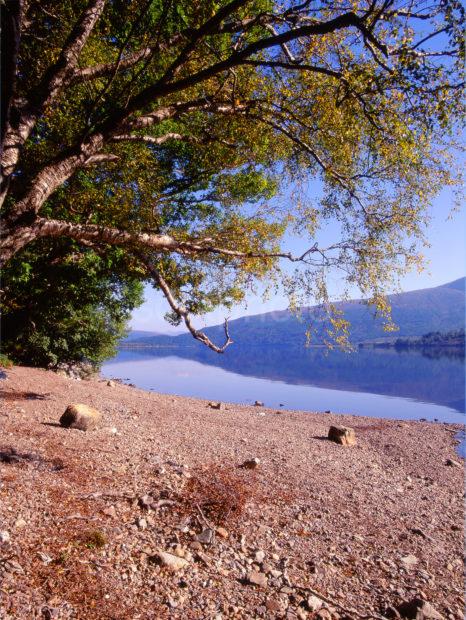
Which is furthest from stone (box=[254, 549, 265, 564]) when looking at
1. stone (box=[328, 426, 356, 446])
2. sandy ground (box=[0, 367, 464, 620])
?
stone (box=[328, 426, 356, 446])

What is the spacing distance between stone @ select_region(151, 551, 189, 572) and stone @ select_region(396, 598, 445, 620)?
9.76 feet

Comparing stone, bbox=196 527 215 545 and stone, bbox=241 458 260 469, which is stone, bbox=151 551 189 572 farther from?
stone, bbox=241 458 260 469

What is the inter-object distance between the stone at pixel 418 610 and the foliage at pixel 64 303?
11381mm

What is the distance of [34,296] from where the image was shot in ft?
66.8

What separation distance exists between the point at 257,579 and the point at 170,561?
4.06ft

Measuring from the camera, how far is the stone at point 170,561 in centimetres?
510

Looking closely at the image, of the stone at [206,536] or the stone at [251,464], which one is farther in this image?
the stone at [251,464]

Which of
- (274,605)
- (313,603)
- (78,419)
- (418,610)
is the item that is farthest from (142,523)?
(78,419)

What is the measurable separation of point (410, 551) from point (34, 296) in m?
20.2

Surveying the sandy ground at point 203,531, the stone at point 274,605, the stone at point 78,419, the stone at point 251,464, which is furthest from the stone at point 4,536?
the stone at point 251,464

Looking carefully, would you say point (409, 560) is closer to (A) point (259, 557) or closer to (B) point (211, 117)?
(A) point (259, 557)

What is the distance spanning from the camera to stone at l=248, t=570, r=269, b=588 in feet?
16.8

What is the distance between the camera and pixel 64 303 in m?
21.9

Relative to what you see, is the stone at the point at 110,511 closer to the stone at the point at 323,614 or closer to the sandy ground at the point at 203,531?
the sandy ground at the point at 203,531
